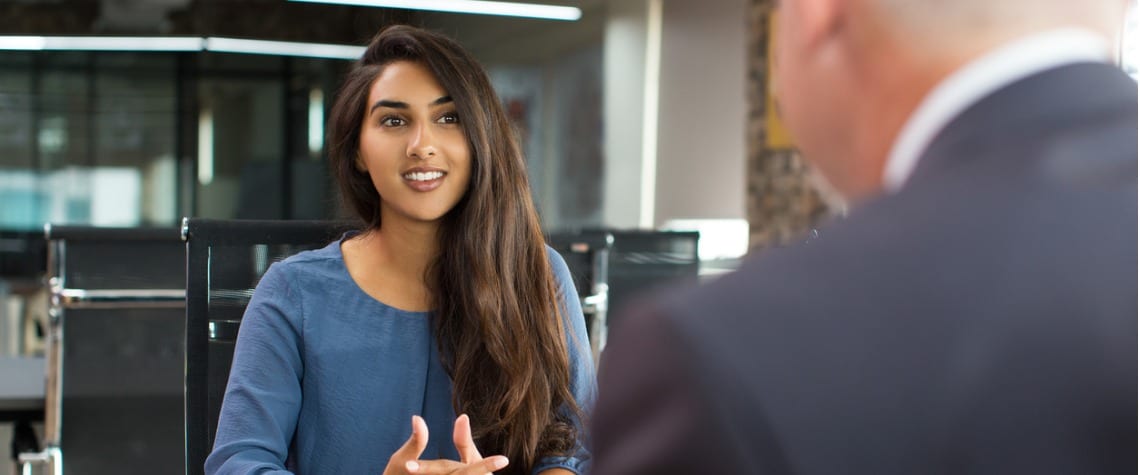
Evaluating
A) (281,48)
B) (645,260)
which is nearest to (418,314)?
(645,260)

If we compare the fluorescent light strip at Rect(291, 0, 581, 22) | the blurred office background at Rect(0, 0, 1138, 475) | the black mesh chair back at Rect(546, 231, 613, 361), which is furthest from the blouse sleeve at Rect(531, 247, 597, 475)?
the fluorescent light strip at Rect(291, 0, 581, 22)

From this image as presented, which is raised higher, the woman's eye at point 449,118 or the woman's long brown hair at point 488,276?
the woman's eye at point 449,118

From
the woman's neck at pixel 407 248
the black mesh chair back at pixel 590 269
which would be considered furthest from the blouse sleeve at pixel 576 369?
the black mesh chair back at pixel 590 269

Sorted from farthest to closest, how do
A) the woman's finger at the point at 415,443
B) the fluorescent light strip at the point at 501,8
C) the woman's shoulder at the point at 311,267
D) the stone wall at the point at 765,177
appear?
the fluorescent light strip at the point at 501,8 < the stone wall at the point at 765,177 < the woman's shoulder at the point at 311,267 < the woman's finger at the point at 415,443

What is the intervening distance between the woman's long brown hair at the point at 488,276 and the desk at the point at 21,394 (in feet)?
4.07

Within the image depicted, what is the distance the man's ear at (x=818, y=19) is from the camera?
0.43 metres

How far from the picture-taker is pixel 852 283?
364 millimetres

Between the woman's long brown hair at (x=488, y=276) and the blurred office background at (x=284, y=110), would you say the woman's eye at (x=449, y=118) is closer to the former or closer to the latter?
the woman's long brown hair at (x=488, y=276)

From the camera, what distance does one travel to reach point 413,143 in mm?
1464

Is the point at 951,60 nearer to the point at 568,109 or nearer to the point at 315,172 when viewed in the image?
the point at 568,109

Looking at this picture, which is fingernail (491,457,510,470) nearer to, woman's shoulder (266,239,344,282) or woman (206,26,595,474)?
woman (206,26,595,474)

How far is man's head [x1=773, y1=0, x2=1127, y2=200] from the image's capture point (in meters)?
0.40

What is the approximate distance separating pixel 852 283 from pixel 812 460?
5cm

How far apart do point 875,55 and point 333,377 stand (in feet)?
3.60
